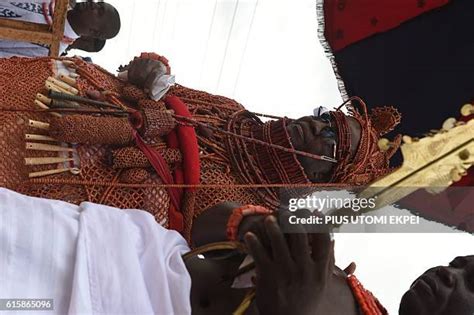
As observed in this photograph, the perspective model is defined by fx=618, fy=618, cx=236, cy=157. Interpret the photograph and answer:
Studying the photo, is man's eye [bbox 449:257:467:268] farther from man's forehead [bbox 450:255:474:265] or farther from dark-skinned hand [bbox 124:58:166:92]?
dark-skinned hand [bbox 124:58:166:92]

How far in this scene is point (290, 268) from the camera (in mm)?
948

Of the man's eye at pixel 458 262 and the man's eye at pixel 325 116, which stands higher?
the man's eye at pixel 325 116

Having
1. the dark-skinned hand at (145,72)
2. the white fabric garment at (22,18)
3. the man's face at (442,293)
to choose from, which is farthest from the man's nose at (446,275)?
the white fabric garment at (22,18)

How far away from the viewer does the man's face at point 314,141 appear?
60.0 inches

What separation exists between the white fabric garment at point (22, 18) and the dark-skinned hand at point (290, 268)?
1.40 meters

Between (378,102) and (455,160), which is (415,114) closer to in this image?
(378,102)

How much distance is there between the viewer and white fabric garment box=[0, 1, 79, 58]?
6.93 feet

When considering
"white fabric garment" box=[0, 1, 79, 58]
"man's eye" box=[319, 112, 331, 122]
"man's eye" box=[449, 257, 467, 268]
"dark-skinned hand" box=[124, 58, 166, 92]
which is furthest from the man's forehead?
"white fabric garment" box=[0, 1, 79, 58]

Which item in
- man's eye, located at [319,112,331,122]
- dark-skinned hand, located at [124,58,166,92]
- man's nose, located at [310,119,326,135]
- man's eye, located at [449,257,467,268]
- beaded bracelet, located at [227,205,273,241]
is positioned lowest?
man's eye, located at [449,257,467,268]

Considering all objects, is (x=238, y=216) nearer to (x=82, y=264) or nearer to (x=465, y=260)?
(x=82, y=264)

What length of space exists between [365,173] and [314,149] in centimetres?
17

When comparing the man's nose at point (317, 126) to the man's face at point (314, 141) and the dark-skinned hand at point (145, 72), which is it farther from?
the dark-skinned hand at point (145, 72)

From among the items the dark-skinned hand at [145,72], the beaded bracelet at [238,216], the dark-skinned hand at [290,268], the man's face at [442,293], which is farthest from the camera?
the dark-skinned hand at [145,72]

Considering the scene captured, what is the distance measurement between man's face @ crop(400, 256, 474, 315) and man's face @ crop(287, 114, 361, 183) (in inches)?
16.3
